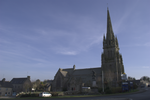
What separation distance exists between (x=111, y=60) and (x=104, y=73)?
744cm

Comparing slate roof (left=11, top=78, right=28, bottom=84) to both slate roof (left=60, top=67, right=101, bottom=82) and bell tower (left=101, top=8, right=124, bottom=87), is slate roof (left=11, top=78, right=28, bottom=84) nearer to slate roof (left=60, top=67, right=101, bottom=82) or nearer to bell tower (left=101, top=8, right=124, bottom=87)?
slate roof (left=60, top=67, right=101, bottom=82)

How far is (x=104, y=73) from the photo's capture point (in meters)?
60.6

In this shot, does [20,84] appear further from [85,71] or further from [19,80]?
[85,71]

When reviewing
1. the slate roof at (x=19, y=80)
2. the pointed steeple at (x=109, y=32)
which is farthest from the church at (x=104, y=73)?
the slate roof at (x=19, y=80)

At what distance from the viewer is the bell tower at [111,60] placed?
5709 centimetres

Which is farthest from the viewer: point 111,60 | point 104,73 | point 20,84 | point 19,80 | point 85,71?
point 19,80

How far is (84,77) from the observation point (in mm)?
67062

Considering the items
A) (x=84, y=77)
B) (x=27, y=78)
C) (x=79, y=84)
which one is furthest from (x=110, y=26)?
(x=27, y=78)

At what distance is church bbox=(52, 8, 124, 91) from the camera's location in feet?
187

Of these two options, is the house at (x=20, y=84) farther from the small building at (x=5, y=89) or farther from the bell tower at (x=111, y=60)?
the bell tower at (x=111, y=60)

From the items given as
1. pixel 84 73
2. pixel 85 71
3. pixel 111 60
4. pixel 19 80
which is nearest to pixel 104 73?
pixel 111 60

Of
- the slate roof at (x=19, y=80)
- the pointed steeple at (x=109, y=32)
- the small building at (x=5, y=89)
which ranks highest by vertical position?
the pointed steeple at (x=109, y=32)

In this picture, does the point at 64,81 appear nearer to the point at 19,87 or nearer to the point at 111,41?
the point at 19,87

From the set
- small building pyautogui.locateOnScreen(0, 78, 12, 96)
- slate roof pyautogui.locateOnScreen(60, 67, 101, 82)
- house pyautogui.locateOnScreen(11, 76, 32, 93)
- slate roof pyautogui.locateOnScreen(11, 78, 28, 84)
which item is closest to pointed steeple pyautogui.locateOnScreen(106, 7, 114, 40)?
slate roof pyautogui.locateOnScreen(60, 67, 101, 82)
